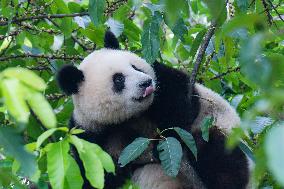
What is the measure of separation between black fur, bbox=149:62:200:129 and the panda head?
0.34 ft

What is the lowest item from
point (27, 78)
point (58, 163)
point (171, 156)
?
point (171, 156)

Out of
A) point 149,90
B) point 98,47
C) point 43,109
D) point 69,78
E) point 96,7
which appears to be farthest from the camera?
point 98,47

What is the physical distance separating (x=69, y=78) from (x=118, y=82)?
1.43ft

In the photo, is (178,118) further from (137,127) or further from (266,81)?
(266,81)

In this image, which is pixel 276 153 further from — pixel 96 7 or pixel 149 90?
pixel 149 90

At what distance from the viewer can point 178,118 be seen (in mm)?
4156

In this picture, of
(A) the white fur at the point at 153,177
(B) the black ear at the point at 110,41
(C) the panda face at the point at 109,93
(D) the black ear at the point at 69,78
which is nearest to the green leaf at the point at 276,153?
(C) the panda face at the point at 109,93

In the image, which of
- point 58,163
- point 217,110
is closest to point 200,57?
point 217,110

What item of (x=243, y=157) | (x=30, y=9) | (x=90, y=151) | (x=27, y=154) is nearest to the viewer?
(x=27, y=154)

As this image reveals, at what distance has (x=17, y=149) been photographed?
1533 mm

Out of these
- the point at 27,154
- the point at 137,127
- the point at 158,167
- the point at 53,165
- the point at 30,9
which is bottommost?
the point at 158,167

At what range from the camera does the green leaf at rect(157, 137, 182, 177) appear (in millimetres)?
3201

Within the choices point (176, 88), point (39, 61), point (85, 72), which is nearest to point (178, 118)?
point (176, 88)

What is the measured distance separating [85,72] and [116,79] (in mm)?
300
